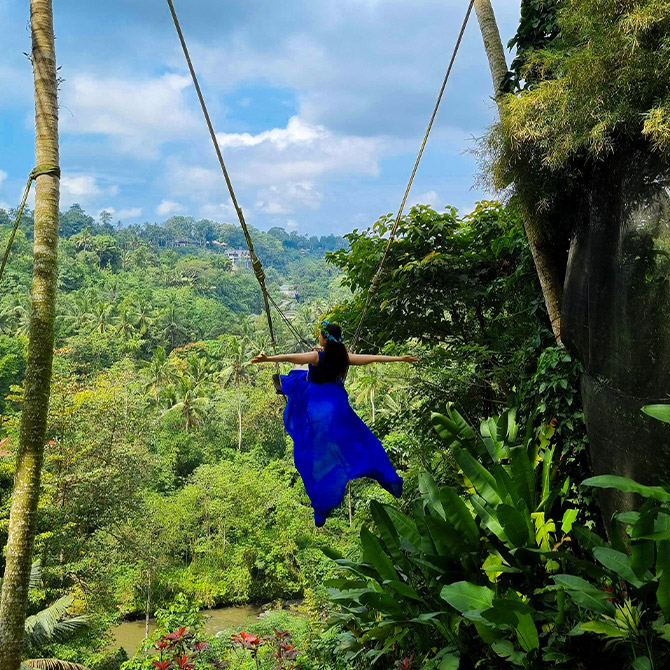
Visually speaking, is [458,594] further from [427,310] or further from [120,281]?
[120,281]

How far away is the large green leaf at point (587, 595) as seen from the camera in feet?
7.82

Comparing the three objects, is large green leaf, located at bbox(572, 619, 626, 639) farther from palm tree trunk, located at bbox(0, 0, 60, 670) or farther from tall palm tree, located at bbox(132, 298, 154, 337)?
tall palm tree, located at bbox(132, 298, 154, 337)

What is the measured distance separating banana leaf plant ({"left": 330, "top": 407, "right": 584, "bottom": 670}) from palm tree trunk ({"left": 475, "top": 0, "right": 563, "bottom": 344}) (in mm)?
972

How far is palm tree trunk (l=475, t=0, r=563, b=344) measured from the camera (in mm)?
3932

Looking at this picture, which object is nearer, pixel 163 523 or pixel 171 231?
pixel 163 523

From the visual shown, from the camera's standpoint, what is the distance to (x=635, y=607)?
7.91ft

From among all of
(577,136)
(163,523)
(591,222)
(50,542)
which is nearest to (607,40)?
(577,136)

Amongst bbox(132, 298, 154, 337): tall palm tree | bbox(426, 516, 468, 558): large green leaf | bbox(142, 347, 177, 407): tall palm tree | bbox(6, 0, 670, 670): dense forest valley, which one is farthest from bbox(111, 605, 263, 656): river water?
bbox(132, 298, 154, 337): tall palm tree

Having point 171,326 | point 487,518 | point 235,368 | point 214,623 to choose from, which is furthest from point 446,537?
point 171,326

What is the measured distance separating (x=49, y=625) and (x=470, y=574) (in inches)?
276

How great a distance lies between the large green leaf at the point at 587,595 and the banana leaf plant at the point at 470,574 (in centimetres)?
18

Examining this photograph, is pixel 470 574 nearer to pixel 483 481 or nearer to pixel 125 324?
pixel 483 481

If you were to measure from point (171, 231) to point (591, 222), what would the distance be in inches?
4125

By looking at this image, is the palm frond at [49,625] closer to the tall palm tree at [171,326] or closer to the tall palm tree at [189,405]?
the tall palm tree at [189,405]
